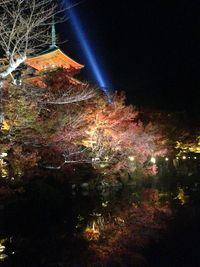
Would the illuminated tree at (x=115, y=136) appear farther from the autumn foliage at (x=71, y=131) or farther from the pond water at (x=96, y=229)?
the pond water at (x=96, y=229)

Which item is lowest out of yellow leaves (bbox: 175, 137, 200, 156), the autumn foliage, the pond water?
the pond water

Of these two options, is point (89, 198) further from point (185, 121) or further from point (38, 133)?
point (185, 121)

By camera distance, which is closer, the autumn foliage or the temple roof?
the autumn foliage

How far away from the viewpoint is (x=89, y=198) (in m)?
20.2

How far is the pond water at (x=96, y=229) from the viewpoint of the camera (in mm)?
9352

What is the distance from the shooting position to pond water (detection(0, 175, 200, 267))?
30.7ft

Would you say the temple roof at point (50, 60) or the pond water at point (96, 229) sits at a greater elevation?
the temple roof at point (50, 60)

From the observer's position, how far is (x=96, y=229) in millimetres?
12648

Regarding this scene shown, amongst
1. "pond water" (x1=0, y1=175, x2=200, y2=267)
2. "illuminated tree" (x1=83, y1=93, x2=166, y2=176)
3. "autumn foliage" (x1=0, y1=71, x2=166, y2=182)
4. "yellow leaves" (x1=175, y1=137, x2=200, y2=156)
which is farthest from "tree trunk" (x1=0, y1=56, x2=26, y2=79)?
"yellow leaves" (x1=175, y1=137, x2=200, y2=156)

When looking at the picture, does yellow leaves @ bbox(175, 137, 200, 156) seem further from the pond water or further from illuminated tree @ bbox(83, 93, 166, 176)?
the pond water

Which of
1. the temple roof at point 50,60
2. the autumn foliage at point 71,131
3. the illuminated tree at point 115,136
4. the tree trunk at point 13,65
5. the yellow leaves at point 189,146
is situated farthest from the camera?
the yellow leaves at point 189,146

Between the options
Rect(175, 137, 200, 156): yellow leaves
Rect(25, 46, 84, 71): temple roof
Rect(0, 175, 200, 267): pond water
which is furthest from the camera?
Rect(175, 137, 200, 156): yellow leaves

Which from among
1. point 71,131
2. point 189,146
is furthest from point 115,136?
point 189,146

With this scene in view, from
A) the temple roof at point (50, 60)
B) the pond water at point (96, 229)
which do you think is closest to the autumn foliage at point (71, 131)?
the pond water at point (96, 229)
